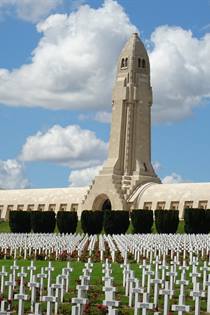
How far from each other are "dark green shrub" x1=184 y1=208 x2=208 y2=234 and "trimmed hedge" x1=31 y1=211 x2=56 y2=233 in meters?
9.47

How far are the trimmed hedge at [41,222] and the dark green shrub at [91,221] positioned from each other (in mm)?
2413

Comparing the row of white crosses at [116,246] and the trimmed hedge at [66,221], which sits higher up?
the trimmed hedge at [66,221]

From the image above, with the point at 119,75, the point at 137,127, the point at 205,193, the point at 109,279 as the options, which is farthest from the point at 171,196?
the point at 109,279

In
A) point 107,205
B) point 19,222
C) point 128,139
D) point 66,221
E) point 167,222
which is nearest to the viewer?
point 167,222

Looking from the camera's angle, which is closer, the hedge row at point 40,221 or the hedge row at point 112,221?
the hedge row at point 112,221

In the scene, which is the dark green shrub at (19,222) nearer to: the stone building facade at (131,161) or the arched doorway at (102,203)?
the stone building facade at (131,161)

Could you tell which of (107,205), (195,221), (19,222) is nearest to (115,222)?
(195,221)

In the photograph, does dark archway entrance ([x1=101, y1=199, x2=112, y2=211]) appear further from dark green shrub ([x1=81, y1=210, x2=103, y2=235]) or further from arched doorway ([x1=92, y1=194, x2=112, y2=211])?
dark green shrub ([x1=81, y1=210, x2=103, y2=235])

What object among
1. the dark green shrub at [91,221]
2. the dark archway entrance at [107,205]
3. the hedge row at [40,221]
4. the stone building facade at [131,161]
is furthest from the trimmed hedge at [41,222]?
the dark archway entrance at [107,205]

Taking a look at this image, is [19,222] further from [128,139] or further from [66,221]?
[128,139]

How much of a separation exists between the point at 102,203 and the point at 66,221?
17285 millimetres

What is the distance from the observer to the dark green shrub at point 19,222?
4375 cm

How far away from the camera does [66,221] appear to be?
43.9 m

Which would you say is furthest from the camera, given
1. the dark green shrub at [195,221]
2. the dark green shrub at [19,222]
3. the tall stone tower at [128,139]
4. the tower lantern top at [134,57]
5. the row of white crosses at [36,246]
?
the tower lantern top at [134,57]
